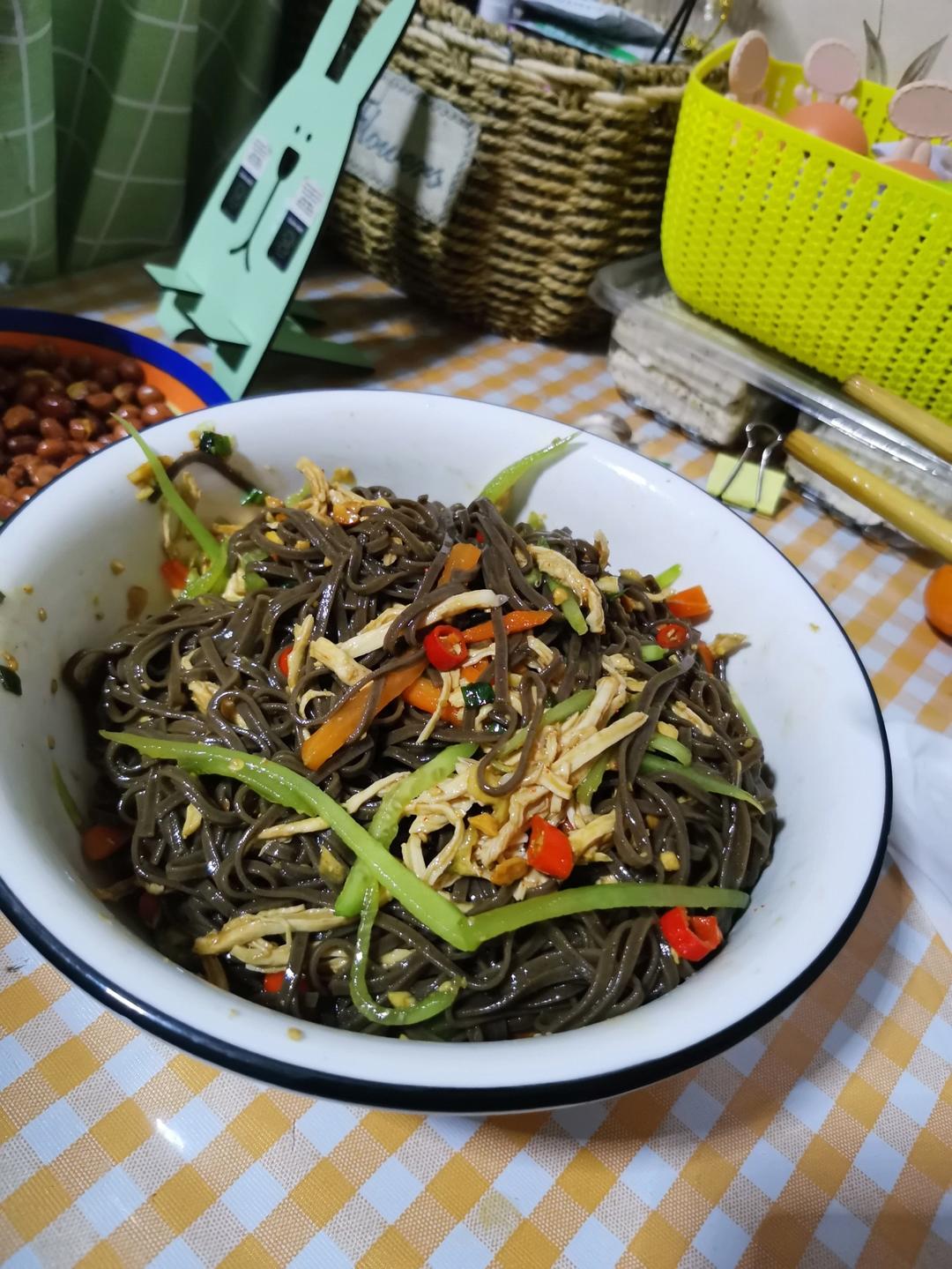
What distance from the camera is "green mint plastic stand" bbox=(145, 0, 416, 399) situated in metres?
1.69

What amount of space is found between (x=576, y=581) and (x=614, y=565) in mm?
227

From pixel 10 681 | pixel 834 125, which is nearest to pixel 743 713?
pixel 10 681

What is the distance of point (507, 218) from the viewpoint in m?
2.00

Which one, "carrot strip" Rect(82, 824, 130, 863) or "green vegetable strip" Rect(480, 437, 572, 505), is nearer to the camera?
"carrot strip" Rect(82, 824, 130, 863)

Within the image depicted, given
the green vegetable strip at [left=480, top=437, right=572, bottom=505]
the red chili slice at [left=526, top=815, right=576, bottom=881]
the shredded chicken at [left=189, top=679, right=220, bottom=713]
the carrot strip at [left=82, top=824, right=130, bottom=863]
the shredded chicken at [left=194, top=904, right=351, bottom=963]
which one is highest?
the green vegetable strip at [left=480, top=437, right=572, bottom=505]

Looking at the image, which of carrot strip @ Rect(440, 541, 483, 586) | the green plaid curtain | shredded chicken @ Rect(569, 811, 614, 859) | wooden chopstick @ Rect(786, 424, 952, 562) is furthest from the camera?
the green plaid curtain

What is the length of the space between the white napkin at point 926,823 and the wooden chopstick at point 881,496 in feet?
1.24

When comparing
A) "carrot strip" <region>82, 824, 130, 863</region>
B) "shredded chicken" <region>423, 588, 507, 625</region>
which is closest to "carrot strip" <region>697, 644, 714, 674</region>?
"shredded chicken" <region>423, 588, 507, 625</region>

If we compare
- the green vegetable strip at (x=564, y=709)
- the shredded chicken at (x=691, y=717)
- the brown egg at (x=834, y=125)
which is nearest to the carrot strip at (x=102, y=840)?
the green vegetable strip at (x=564, y=709)

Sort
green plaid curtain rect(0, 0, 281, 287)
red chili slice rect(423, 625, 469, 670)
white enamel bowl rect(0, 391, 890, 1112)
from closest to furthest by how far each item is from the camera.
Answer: white enamel bowl rect(0, 391, 890, 1112)
red chili slice rect(423, 625, 469, 670)
green plaid curtain rect(0, 0, 281, 287)

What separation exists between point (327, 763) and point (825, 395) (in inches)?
55.5

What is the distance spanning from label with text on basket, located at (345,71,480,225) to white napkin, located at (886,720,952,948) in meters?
1.55

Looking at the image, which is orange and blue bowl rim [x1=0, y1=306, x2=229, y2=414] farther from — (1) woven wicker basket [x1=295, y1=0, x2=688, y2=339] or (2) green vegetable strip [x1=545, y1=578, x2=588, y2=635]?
(2) green vegetable strip [x1=545, y1=578, x2=588, y2=635]

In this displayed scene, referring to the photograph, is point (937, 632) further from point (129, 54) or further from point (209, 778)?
point (129, 54)
